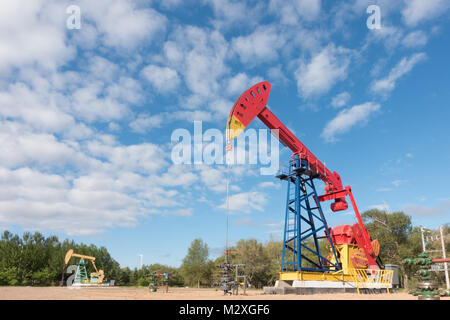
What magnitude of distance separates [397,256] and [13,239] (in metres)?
48.8

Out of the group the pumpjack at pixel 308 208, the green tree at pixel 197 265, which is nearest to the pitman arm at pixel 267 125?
the pumpjack at pixel 308 208

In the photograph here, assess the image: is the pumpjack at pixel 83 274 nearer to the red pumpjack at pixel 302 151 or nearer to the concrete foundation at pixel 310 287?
the concrete foundation at pixel 310 287

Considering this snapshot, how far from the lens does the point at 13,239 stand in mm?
38750

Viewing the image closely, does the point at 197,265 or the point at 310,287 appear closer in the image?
the point at 310,287

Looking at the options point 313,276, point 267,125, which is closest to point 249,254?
point 313,276

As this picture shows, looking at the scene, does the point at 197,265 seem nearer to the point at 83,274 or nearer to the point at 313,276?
the point at 83,274

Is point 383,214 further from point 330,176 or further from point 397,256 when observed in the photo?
point 330,176

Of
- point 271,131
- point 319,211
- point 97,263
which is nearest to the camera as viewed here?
point 271,131

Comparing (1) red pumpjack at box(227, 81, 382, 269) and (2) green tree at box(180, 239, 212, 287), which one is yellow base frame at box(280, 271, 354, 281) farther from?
(2) green tree at box(180, 239, 212, 287)

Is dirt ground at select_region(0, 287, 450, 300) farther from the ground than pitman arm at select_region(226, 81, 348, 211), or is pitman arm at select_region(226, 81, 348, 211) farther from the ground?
pitman arm at select_region(226, 81, 348, 211)

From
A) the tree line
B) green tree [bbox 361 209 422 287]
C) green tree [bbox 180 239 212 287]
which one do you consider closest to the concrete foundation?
the tree line

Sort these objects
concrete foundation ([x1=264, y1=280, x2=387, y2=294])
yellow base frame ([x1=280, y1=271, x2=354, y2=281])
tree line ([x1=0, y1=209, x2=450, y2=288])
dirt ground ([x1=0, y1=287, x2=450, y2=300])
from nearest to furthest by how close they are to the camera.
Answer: dirt ground ([x1=0, y1=287, x2=450, y2=300]) → concrete foundation ([x1=264, y1=280, x2=387, y2=294]) → yellow base frame ([x1=280, y1=271, x2=354, y2=281]) → tree line ([x1=0, y1=209, x2=450, y2=288])
